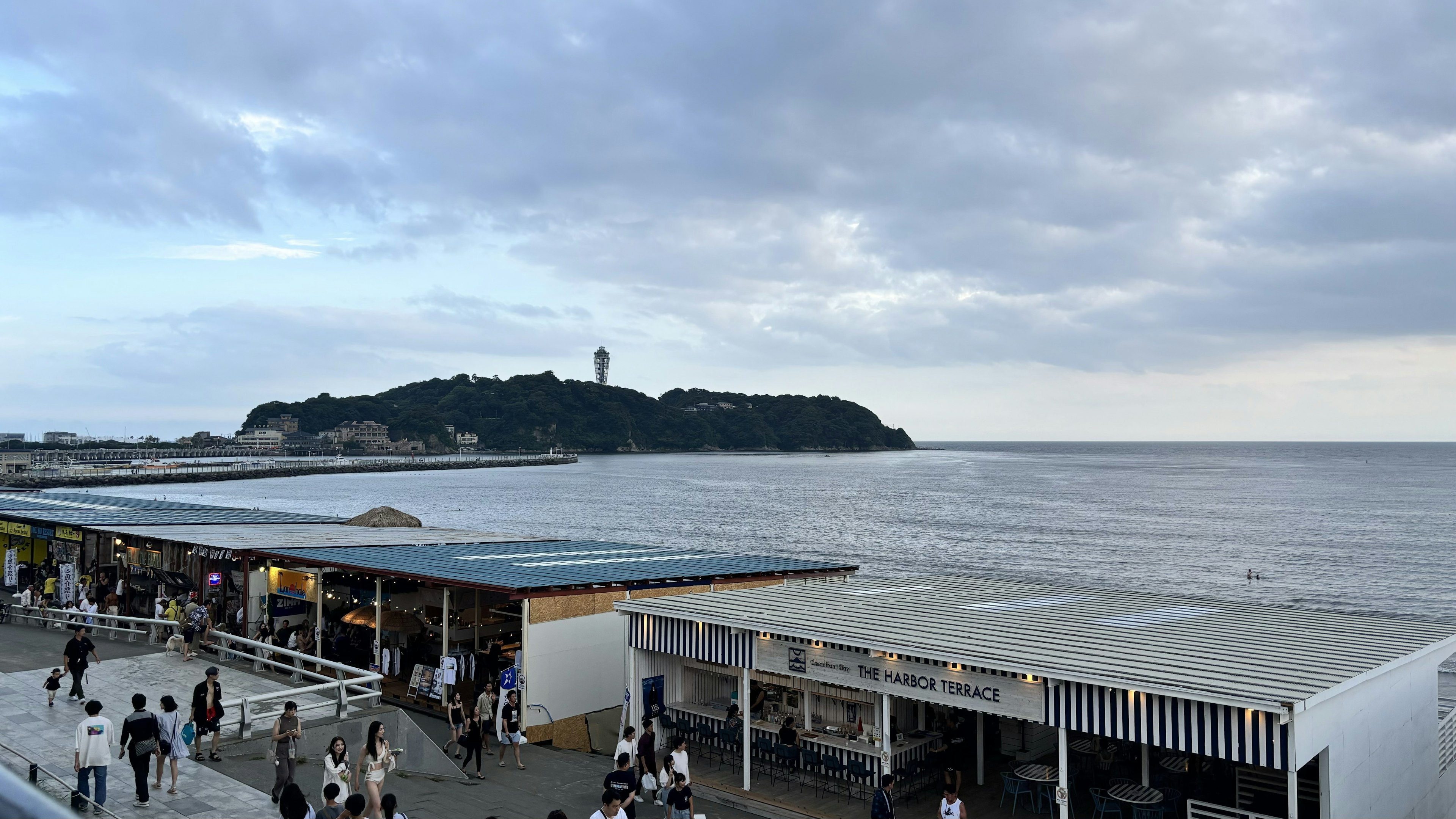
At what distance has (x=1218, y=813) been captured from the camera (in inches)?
562

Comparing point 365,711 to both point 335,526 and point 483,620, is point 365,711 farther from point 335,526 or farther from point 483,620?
point 335,526

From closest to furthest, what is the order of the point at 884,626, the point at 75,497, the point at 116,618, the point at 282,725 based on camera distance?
1. the point at 282,725
2. the point at 884,626
3. the point at 116,618
4. the point at 75,497

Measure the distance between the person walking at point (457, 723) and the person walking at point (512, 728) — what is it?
2.54 feet

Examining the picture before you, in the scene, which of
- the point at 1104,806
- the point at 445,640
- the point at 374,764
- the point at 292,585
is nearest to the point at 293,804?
the point at 374,764

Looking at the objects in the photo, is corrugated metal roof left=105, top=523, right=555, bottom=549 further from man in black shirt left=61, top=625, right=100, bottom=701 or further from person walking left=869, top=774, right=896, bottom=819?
person walking left=869, top=774, right=896, bottom=819

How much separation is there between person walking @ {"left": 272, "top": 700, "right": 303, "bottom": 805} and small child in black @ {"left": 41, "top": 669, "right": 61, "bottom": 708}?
20.2 ft

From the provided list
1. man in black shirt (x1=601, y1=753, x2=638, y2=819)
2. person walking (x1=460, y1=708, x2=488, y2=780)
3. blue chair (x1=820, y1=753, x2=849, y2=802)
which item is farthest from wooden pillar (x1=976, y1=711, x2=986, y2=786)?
person walking (x1=460, y1=708, x2=488, y2=780)

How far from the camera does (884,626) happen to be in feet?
55.1

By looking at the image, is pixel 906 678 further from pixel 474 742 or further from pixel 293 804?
pixel 293 804

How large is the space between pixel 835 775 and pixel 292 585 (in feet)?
48.9

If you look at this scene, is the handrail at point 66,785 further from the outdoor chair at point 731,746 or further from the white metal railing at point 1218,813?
the white metal railing at point 1218,813

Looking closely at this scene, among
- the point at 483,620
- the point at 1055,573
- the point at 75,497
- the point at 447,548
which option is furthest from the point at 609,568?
the point at 1055,573

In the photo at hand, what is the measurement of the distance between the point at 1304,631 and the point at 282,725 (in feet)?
54.5

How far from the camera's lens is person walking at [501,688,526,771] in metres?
17.8
